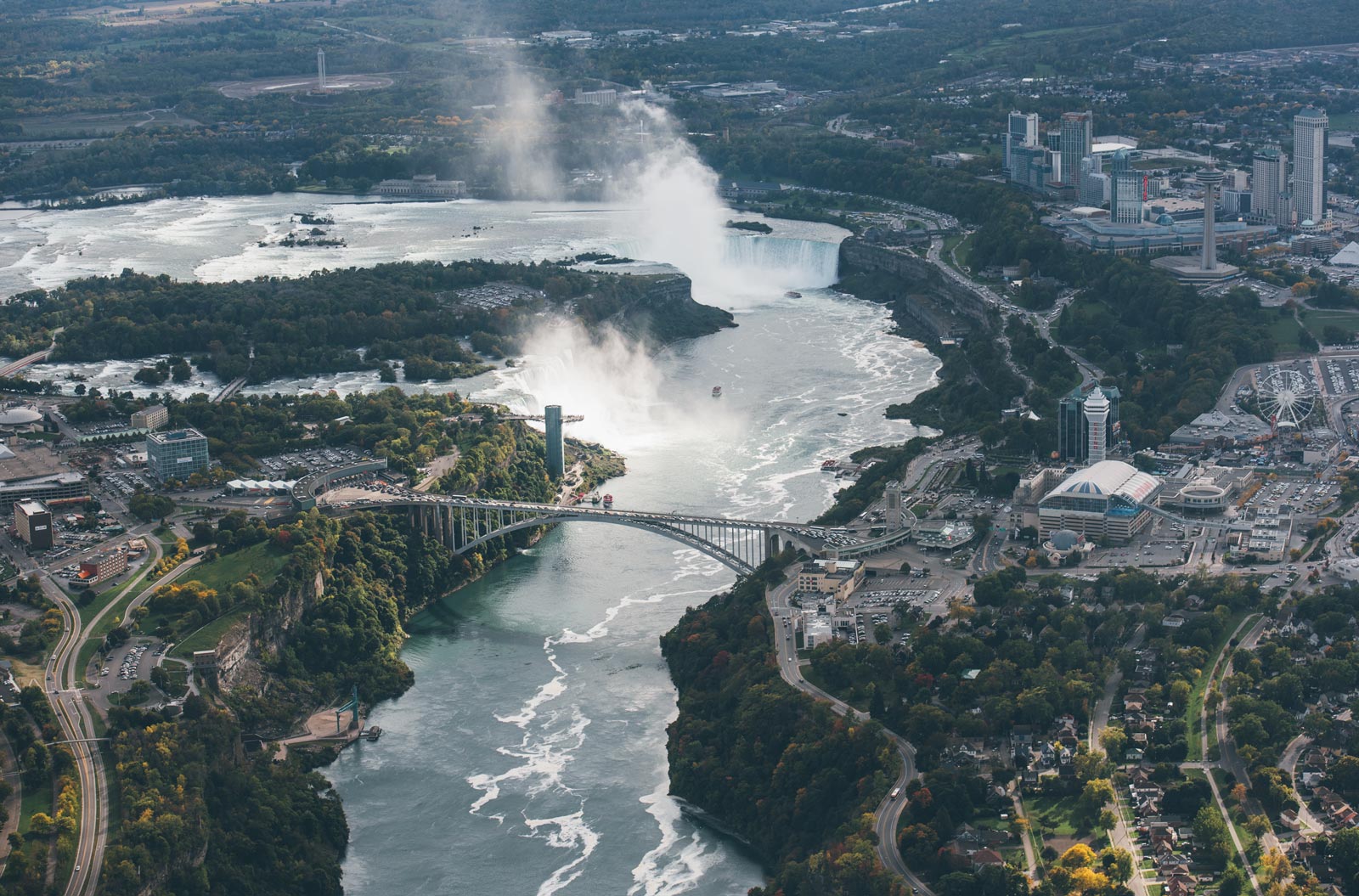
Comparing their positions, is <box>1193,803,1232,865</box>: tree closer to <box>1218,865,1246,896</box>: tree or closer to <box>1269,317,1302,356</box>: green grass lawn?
<box>1218,865,1246,896</box>: tree

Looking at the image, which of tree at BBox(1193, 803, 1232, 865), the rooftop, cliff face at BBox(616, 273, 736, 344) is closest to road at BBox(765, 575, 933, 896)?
tree at BBox(1193, 803, 1232, 865)

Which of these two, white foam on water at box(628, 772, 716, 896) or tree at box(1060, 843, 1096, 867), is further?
white foam on water at box(628, 772, 716, 896)

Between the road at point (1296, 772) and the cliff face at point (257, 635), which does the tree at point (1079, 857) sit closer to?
the road at point (1296, 772)

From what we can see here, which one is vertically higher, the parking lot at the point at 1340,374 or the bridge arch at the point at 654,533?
the parking lot at the point at 1340,374

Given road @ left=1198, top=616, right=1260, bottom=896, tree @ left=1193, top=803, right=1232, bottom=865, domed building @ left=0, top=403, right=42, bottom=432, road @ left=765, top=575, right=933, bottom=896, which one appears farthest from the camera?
domed building @ left=0, top=403, right=42, bottom=432

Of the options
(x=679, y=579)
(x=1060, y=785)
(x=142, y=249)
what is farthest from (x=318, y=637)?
(x=142, y=249)

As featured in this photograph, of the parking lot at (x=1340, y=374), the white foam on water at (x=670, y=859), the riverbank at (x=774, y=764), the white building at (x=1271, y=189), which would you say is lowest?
the white foam on water at (x=670, y=859)

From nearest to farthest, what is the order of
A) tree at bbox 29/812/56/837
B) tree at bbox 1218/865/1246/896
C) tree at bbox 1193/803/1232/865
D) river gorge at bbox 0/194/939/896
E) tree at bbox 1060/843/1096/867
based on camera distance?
tree at bbox 1218/865/1246/896, tree at bbox 1060/843/1096/867, tree at bbox 1193/803/1232/865, tree at bbox 29/812/56/837, river gorge at bbox 0/194/939/896

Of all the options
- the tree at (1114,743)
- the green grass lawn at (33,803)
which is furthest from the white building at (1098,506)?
the green grass lawn at (33,803)
